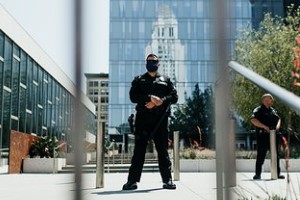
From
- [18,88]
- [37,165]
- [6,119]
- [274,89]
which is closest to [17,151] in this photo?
[37,165]

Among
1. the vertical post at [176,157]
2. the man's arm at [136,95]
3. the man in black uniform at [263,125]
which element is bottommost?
the vertical post at [176,157]

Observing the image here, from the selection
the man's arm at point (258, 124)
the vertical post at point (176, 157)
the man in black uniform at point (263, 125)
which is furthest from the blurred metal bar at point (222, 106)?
the vertical post at point (176, 157)

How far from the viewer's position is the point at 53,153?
12.5m

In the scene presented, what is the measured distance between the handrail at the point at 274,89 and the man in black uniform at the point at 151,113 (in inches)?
113

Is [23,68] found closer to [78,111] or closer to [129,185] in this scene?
[129,185]

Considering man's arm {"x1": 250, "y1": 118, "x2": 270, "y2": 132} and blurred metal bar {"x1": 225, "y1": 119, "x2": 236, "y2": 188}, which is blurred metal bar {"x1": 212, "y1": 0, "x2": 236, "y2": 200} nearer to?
blurred metal bar {"x1": 225, "y1": 119, "x2": 236, "y2": 188}

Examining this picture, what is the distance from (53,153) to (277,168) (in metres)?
8.26

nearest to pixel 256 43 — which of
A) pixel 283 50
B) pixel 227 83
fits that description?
pixel 283 50

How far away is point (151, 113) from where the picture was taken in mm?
4281

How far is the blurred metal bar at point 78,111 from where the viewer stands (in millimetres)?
625

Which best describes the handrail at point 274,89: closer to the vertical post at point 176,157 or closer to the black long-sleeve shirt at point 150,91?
the black long-sleeve shirt at point 150,91

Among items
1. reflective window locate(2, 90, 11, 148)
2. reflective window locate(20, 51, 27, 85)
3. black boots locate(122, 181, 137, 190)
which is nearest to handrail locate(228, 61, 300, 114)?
black boots locate(122, 181, 137, 190)

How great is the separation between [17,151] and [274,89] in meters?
11.5

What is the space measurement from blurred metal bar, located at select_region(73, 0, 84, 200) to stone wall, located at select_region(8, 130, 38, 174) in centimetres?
1142
